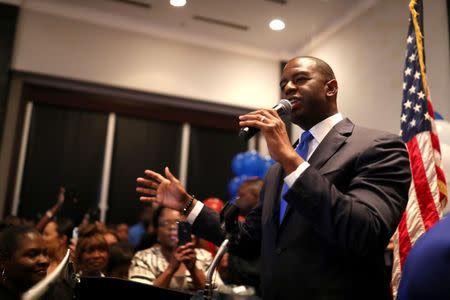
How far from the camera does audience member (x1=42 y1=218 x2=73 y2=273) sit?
3041mm

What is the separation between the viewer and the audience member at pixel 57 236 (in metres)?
3.04

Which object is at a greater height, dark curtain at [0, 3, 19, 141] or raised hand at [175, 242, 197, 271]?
dark curtain at [0, 3, 19, 141]

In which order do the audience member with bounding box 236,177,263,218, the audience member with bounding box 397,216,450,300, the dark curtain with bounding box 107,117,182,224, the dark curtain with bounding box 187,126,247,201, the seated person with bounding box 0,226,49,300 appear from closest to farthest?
the audience member with bounding box 397,216,450,300 < the seated person with bounding box 0,226,49,300 < the audience member with bounding box 236,177,263,218 < the dark curtain with bounding box 107,117,182,224 < the dark curtain with bounding box 187,126,247,201

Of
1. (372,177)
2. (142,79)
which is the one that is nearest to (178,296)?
(372,177)

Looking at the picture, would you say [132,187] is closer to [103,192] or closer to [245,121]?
[103,192]

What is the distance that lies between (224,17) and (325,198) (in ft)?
14.7

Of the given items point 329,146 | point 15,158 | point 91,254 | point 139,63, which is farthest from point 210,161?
point 329,146

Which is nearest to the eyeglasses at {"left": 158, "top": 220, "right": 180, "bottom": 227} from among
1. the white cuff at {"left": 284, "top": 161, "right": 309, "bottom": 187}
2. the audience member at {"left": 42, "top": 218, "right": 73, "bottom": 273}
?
the audience member at {"left": 42, "top": 218, "right": 73, "bottom": 273}

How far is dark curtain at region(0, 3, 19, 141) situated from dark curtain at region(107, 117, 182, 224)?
1.36 metres

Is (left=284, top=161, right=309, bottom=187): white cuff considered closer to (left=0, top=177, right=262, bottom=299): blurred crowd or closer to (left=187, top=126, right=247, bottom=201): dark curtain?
(left=0, top=177, right=262, bottom=299): blurred crowd

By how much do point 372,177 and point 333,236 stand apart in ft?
0.79

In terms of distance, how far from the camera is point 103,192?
5574mm

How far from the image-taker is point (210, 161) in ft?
20.3

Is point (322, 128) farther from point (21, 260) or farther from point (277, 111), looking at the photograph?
point (21, 260)
